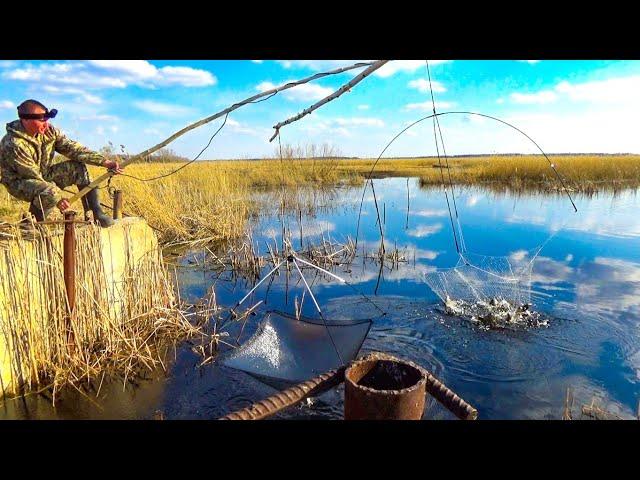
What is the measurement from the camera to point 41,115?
165 inches

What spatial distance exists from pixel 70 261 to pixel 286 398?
8.29 feet

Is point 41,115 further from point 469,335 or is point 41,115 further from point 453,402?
point 469,335

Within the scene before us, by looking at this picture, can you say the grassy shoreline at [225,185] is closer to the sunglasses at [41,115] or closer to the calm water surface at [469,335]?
the calm water surface at [469,335]

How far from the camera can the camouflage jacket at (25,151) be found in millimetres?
4168

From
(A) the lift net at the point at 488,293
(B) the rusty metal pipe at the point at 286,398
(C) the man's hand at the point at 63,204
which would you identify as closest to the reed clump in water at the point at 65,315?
(C) the man's hand at the point at 63,204

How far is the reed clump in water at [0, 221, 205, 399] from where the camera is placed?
3672 millimetres

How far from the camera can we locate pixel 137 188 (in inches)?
392

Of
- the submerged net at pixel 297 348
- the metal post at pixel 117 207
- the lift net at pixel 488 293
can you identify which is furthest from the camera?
the lift net at pixel 488 293

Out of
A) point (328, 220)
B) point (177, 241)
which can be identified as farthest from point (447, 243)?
point (177, 241)

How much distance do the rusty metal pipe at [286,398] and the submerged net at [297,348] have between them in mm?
1019

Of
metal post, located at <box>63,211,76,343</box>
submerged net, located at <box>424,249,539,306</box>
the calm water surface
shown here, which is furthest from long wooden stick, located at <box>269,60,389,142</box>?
submerged net, located at <box>424,249,539,306</box>

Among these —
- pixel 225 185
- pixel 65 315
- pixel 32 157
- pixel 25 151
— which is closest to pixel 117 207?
pixel 32 157
